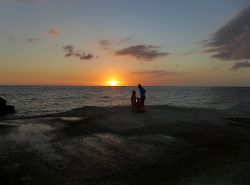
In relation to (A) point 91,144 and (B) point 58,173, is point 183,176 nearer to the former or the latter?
(B) point 58,173

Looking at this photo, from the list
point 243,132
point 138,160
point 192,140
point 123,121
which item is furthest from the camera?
point 123,121

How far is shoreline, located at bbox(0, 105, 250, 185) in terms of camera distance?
9.05m

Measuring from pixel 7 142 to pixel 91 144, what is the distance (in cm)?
444

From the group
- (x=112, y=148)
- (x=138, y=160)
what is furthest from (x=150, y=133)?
(x=138, y=160)

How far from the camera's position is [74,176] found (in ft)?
29.8

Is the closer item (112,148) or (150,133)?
(112,148)

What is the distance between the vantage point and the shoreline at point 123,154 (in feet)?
29.7

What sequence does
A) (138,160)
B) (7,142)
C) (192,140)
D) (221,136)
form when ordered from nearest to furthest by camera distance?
1. (138,160)
2. (7,142)
3. (192,140)
4. (221,136)

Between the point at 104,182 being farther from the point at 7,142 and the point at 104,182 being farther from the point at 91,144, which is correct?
the point at 7,142

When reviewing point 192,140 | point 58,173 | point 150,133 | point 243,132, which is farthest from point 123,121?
point 58,173

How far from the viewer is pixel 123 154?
11.7 m

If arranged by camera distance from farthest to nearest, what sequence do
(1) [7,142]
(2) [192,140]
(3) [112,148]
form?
(2) [192,140] < (1) [7,142] < (3) [112,148]

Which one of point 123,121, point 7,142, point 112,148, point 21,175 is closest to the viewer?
point 21,175

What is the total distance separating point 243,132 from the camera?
674 inches
